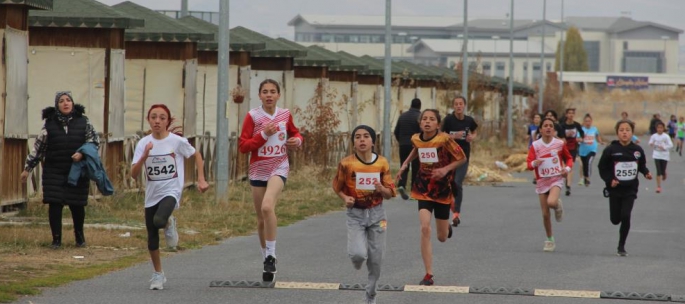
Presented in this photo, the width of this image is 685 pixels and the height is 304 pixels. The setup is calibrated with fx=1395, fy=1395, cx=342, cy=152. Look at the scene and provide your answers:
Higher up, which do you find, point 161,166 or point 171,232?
point 161,166

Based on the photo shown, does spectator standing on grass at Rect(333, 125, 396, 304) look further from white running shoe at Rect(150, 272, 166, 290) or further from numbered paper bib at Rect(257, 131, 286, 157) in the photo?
white running shoe at Rect(150, 272, 166, 290)

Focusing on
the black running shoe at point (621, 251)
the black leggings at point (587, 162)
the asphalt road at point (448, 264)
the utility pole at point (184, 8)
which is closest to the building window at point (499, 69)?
the utility pole at point (184, 8)

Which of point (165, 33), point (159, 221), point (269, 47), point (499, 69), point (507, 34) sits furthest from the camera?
point (507, 34)

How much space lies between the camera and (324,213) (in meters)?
22.0

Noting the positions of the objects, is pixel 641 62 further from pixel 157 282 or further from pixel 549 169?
pixel 157 282

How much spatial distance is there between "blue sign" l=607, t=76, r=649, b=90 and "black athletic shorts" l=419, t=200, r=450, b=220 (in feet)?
422

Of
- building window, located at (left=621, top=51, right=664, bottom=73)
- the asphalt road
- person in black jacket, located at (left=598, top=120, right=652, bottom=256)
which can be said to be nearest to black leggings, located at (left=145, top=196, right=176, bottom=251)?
the asphalt road

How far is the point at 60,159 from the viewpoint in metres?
15.2

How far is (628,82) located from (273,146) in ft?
428

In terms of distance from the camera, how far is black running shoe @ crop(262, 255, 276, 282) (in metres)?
12.4

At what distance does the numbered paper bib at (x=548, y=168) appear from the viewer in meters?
16.7

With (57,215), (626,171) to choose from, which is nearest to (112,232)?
(57,215)

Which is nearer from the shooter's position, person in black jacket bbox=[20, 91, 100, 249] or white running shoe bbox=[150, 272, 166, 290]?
white running shoe bbox=[150, 272, 166, 290]

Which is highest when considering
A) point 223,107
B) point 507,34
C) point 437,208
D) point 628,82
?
point 507,34
